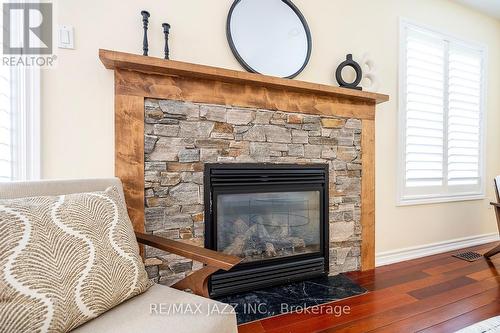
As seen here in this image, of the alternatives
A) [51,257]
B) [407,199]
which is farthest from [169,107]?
[407,199]

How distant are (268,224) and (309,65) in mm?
1317

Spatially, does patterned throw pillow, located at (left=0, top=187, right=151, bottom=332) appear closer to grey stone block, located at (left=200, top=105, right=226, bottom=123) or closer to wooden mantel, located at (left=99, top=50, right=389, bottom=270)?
wooden mantel, located at (left=99, top=50, right=389, bottom=270)

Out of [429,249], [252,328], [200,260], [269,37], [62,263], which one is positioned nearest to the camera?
[62,263]

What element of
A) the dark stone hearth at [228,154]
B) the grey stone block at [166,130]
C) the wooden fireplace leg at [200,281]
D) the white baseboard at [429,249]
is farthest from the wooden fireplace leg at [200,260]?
the white baseboard at [429,249]

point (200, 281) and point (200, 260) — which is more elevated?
point (200, 260)

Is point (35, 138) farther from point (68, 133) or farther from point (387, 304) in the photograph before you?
point (387, 304)

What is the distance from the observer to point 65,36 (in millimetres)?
1479

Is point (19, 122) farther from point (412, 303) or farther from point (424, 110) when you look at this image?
point (424, 110)

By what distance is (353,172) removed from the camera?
7.27 ft

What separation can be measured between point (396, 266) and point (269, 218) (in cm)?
136

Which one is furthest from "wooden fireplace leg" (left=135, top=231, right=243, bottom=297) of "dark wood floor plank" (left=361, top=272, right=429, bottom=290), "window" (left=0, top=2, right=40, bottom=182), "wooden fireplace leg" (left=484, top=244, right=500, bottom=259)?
"wooden fireplace leg" (left=484, top=244, right=500, bottom=259)

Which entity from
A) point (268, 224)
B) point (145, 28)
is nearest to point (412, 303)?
point (268, 224)

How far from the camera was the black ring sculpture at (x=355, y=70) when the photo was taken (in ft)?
7.01

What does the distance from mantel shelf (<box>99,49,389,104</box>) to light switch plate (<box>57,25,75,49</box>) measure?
0.23m
